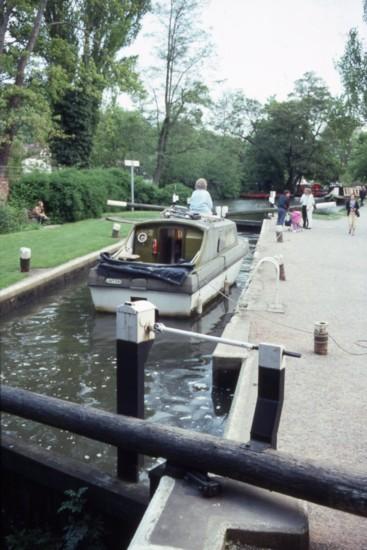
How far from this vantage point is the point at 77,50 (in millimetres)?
27688

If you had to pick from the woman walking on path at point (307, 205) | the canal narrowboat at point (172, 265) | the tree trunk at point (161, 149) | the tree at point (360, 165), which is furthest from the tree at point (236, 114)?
the canal narrowboat at point (172, 265)

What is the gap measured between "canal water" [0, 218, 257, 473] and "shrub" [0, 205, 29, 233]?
337 inches

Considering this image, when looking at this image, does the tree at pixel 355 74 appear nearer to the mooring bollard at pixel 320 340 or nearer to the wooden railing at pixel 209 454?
the mooring bollard at pixel 320 340

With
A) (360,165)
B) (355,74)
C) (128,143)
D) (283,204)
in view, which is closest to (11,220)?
(283,204)

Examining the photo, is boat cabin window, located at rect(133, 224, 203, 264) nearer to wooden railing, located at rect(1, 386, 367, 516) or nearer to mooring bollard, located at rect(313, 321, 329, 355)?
mooring bollard, located at rect(313, 321, 329, 355)

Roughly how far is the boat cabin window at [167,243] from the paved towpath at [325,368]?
1.66 m

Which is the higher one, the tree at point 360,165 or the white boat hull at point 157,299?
the tree at point 360,165

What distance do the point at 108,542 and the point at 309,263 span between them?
442 inches

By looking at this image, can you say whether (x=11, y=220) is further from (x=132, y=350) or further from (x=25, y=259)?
(x=132, y=350)

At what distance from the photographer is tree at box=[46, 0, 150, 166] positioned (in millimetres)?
23844

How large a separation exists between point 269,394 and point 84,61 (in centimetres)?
2806

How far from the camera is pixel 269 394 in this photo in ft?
11.0

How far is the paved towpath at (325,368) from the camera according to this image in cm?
328

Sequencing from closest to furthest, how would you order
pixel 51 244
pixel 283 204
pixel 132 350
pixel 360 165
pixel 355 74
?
1. pixel 132 350
2. pixel 51 244
3. pixel 283 204
4. pixel 355 74
5. pixel 360 165
